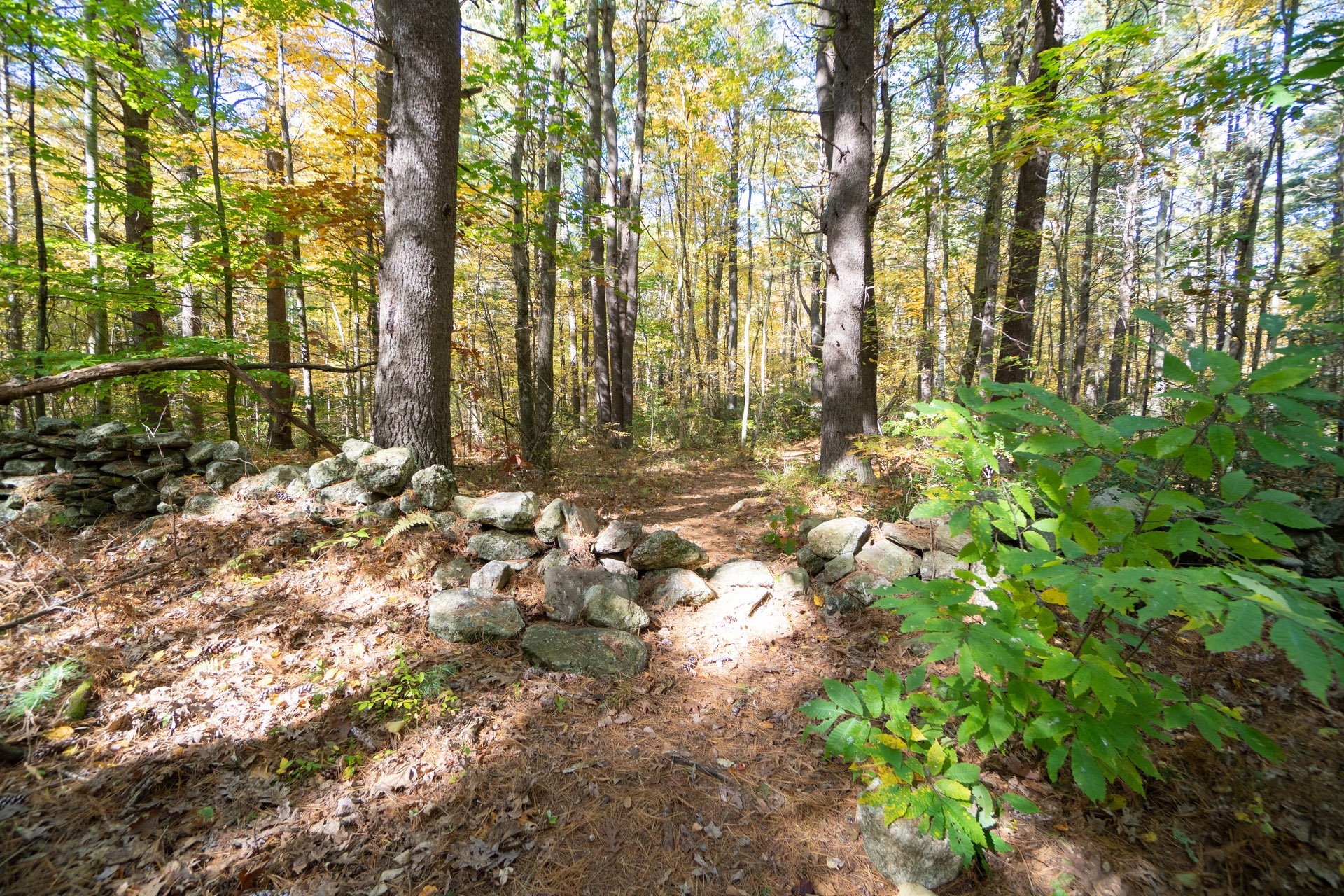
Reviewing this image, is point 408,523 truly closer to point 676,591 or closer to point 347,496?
point 347,496

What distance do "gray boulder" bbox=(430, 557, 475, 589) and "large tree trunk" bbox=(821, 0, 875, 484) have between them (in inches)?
184

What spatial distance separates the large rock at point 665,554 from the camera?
4.62m

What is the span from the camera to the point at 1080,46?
201 inches

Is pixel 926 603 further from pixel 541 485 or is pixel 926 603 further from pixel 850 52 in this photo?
pixel 850 52

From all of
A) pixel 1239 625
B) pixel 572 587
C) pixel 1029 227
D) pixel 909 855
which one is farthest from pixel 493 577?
pixel 1029 227

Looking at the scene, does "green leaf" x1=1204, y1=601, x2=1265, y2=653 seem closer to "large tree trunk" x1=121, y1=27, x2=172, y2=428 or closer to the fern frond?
the fern frond

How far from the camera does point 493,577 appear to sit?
4074 mm

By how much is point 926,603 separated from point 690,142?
57.5 ft

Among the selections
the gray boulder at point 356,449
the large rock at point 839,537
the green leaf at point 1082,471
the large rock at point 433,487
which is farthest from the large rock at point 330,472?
the green leaf at point 1082,471

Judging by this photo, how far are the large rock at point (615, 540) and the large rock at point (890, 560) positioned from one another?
82.4 inches

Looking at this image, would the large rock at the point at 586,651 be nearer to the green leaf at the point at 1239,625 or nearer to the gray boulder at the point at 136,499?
the green leaf at the point at 1239,625

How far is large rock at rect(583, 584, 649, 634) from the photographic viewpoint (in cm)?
387

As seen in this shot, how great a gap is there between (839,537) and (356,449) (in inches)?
184

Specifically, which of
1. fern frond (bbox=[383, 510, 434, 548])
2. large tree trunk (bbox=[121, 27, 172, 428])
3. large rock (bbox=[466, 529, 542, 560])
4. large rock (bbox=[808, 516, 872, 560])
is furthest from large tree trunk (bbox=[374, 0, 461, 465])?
large rock (bbox=[808, 516, 872, 560])
